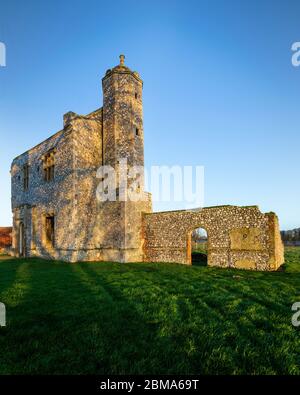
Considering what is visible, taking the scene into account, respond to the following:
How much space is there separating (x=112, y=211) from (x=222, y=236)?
6.66 m

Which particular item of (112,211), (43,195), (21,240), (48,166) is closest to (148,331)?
(112,211)

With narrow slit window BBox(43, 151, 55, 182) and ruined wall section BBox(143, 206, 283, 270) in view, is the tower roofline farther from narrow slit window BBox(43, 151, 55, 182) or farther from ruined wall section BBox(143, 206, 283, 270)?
ruined wall section BBox(143, 206, 283, 270)

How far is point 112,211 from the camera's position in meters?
14.2

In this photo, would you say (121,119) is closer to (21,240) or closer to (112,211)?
(112,211)

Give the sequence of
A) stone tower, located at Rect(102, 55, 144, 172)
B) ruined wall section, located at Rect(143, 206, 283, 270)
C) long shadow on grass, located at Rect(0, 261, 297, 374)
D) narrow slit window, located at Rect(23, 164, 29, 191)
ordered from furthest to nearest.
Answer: narrow slit window, located at Rect(23, 164, 29, 191), stone tower, located at Rect(102, 55, 144, 172), ruined wall section, located at Rect(143, 206, 283, 270), long shadow on grass, located at Rect(0, 261, 297, 374)

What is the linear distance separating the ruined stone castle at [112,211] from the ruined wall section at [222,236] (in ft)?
0.17

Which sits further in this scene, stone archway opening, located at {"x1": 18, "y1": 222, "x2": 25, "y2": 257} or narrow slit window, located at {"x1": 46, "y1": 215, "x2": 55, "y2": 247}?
stone archway opening, located at {"x1": 18, "y1": 222, "x2": 25, "y2": 257}

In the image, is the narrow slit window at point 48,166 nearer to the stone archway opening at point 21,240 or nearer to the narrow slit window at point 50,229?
the narrow slit window at point 50,229

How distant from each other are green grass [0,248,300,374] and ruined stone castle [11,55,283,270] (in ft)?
20.2

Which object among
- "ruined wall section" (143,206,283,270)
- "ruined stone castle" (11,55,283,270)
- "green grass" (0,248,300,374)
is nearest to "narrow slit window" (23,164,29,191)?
"ruined stone castle" (11,55,283,270)

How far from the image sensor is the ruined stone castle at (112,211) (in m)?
13.0

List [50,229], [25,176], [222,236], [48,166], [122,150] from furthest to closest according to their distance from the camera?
[25,176] < [48,166] < [50,229] < [122,150] < [222,236]

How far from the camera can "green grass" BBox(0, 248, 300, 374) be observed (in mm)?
2922

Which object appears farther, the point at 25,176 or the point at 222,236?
the point at 25,176
